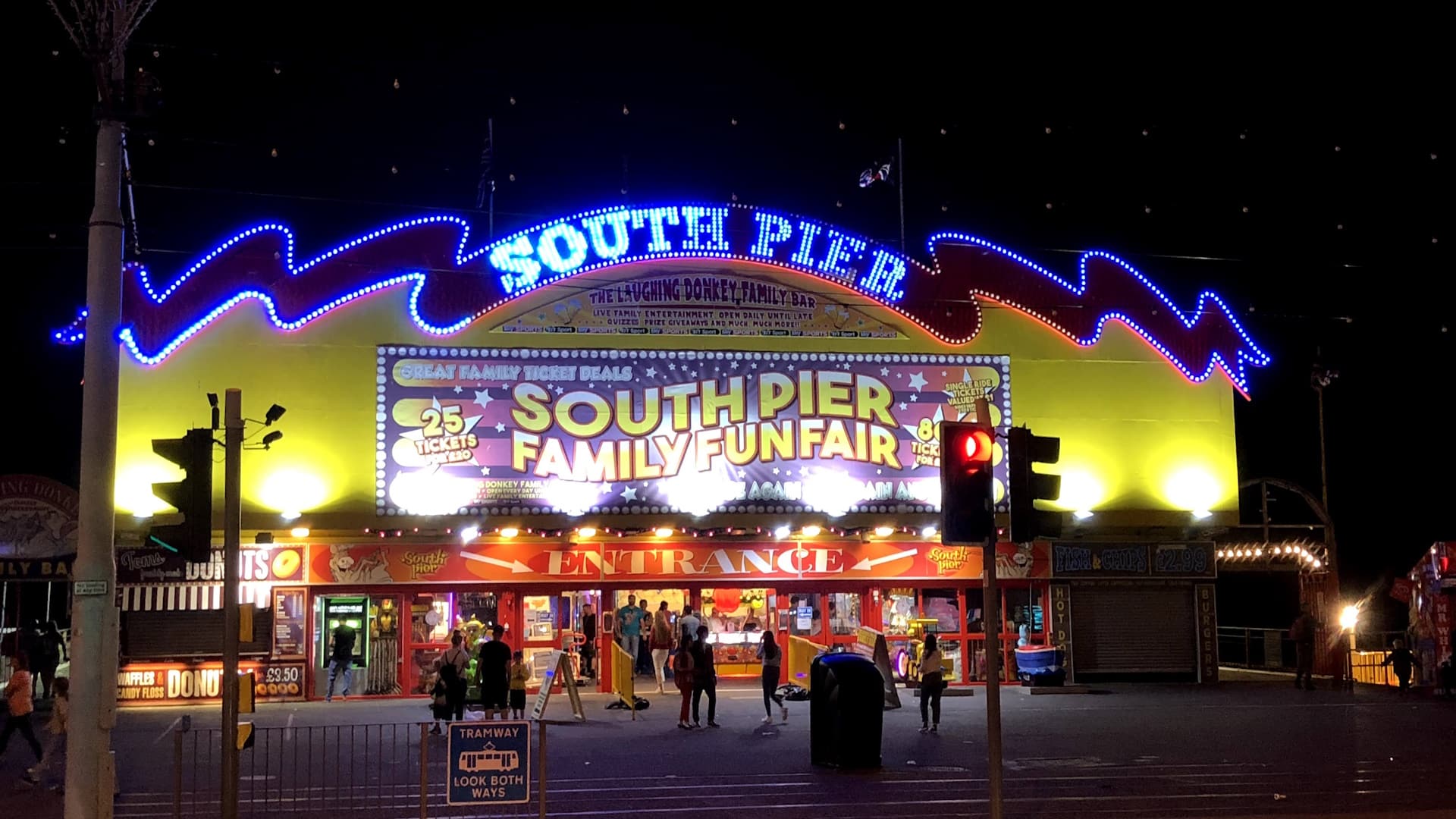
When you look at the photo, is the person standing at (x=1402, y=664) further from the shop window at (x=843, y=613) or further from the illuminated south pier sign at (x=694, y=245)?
the illuminated south pier sign at (x=694, y=245)

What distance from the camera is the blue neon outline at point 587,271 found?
2798cm

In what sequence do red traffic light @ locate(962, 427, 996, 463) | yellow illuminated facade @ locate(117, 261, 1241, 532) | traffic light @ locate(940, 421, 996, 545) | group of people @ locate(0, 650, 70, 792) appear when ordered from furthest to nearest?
1. yellow illuminated facade @ locate(117, 261, 1241, 532)
2. group of people @ locate(0, 650, 70, 792)
3. red traffic light @ locate(962, 427, 996, 463)
4. traffic light @ locate(940, 421, 996, 545)

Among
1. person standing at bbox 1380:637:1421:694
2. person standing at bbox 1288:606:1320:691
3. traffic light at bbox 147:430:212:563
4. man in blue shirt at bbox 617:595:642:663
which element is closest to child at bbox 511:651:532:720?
man in blue shirt at bbox 617:595:642:663

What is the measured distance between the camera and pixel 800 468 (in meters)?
29.8

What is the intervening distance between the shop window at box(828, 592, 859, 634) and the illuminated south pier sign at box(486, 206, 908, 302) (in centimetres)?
660

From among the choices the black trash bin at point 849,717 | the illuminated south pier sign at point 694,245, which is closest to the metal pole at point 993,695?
the black trash bin at point 849,717

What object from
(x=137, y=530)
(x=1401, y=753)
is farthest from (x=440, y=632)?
(x=1401, y=753)

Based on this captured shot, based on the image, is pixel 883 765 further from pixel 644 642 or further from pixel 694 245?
pixel 694 245

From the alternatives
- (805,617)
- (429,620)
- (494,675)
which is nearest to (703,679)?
(494,675)

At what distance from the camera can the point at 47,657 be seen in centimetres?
2662

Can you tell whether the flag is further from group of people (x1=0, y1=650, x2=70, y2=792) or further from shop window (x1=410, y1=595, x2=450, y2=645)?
group of people (x1=0, y1=650, x2=70, y2=792)

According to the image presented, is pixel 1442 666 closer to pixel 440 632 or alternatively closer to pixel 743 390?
pixel 743 390

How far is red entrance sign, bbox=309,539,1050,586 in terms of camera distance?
28.1 metres

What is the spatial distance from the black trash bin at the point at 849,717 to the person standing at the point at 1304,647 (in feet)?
52.8
